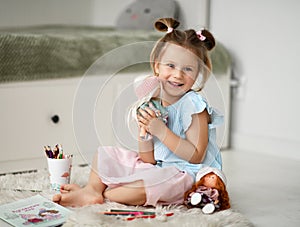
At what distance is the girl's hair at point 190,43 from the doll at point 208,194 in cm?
26

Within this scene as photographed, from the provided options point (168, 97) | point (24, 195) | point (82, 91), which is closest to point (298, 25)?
point (168, 97)

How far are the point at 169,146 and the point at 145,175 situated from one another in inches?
4.2

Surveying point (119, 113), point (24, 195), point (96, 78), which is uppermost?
point (96, 78)

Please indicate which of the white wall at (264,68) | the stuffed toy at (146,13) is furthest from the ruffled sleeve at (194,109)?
the stuffed toy at (146,13)

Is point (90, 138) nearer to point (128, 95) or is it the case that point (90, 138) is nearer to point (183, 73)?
point (128, 95)

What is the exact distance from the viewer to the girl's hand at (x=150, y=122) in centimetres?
166

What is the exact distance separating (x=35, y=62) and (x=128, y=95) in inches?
25.6

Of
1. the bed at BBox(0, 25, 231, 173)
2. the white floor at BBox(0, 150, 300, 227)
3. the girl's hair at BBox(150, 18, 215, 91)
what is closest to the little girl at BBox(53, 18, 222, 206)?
the girl's hair at BBox(150, 18, 215, 91)

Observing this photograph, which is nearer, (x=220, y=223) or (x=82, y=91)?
A: (x=220, y=223)

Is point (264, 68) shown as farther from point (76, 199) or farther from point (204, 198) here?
point (76, 199)

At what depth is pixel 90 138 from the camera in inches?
67.0

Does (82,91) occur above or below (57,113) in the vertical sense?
above

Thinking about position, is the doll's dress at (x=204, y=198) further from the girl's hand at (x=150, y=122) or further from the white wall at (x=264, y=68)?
the white wall at (x=264, y=68)

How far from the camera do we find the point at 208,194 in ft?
5.46
